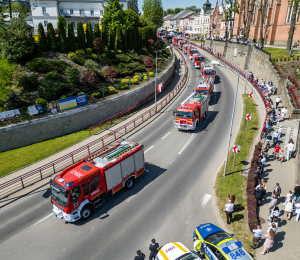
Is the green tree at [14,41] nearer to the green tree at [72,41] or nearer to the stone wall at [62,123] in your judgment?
the green tree at [72,41]

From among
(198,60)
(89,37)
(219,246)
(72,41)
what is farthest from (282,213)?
(198,60)

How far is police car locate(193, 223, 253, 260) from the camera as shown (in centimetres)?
970

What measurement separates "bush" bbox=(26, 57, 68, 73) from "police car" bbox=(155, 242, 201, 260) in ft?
94.5

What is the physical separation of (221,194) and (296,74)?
27909 millimetres

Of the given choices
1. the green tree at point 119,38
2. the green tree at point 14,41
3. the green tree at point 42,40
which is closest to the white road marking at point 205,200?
the green tree at point 14,41

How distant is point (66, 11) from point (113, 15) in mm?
23124

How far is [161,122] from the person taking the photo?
28812mm

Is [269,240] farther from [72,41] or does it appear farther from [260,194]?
[72,41]

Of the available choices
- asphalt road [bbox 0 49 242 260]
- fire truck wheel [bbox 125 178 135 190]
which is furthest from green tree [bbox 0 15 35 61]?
fire truck wheel [bbox 125 178 135 190]

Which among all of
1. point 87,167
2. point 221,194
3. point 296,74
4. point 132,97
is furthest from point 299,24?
point 87,167

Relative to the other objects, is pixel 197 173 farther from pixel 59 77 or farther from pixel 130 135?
pixel 59 77

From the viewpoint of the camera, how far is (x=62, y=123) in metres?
25.8

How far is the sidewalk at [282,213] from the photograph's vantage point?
36.1ft

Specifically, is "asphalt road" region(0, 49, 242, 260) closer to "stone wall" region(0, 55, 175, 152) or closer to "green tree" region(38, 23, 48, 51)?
"stone wall" region(0, 55, 175, 152)
